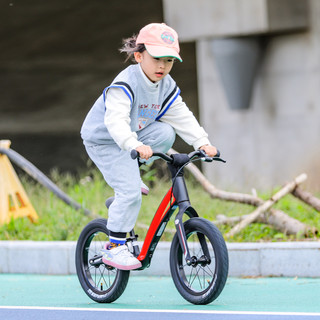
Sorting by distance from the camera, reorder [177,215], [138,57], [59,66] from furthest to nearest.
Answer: [59,66] → [138,57] → [177,215]

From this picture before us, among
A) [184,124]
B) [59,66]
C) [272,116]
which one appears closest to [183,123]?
[184,124]

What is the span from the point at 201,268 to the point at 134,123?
1071 millimetres

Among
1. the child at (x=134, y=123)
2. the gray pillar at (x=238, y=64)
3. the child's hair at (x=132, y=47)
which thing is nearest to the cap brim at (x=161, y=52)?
the child at (x=134, y=123)

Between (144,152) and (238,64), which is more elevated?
(238,64)

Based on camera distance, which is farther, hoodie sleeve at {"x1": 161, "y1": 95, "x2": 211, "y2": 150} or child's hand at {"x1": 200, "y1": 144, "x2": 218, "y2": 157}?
hoodie sleeve at {"x1": 161, "y1": 95, "x2": 211, "y2": 150}

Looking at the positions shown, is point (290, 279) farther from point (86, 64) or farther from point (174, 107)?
point (86, 64)

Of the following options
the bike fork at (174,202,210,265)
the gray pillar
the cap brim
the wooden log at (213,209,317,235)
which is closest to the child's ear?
the cap brim

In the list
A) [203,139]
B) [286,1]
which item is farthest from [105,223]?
[286,1]

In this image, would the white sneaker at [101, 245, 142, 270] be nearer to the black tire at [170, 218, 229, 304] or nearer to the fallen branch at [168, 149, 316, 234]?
the black tire at [170, 218, 229, 304]

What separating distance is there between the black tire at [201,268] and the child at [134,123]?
304mm

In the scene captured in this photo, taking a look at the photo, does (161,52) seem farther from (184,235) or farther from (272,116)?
(272,116)

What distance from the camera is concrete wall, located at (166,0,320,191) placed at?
11.9 metres

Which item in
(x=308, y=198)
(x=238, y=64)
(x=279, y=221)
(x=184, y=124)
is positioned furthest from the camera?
(x=238, y=64)

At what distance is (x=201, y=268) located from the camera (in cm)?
582
